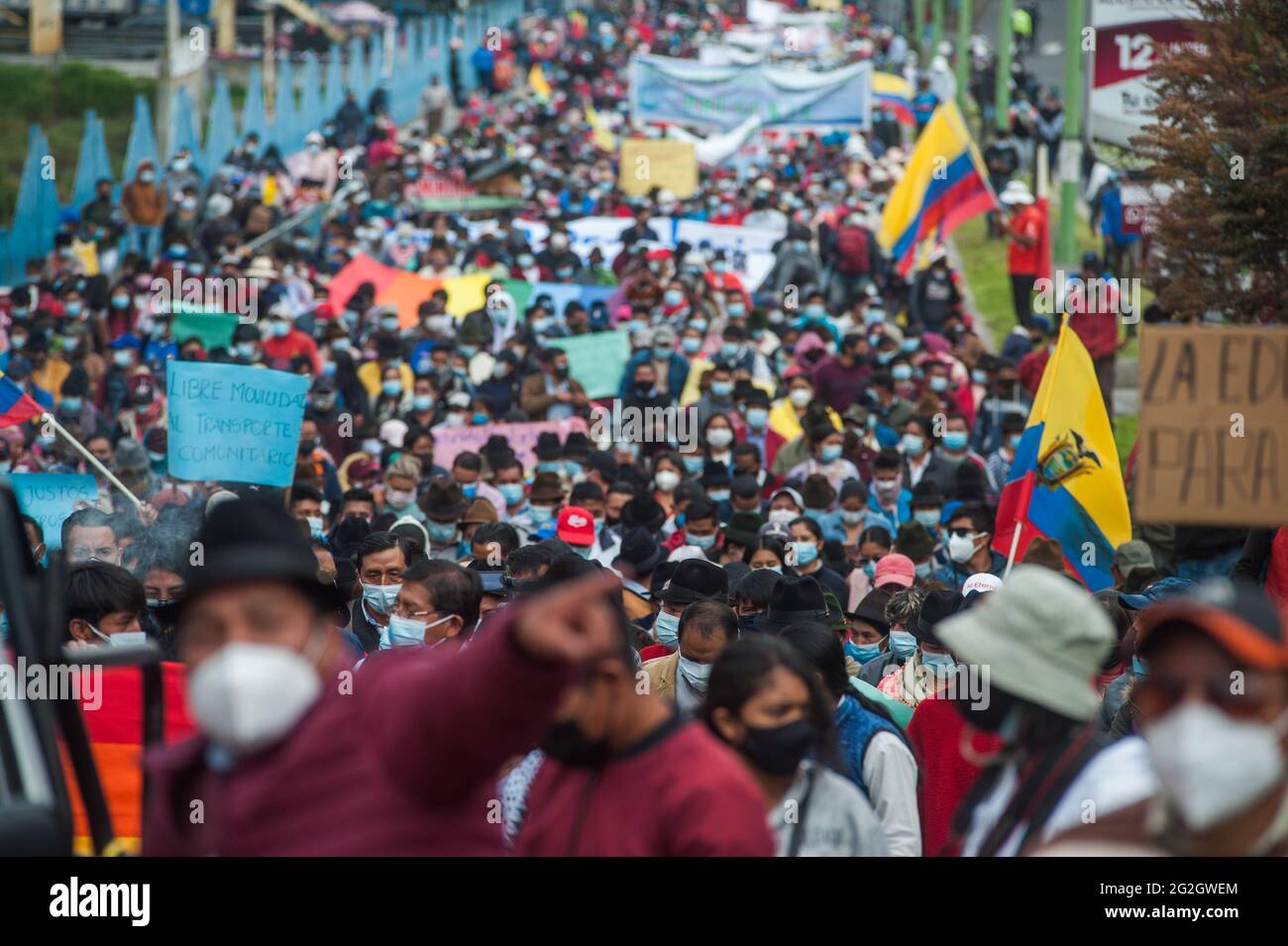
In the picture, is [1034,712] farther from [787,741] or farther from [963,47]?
[963,47]

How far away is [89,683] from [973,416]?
10497 millimetres

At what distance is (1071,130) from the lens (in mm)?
19172

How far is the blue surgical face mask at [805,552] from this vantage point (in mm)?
10422

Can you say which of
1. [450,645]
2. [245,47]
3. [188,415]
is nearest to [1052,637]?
[450,645]

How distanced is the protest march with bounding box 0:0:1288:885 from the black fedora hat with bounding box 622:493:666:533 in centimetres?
7

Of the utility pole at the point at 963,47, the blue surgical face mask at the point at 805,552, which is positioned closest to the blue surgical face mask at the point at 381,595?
the blue surgical face mask at the point at 805,552

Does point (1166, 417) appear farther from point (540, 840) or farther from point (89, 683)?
point (89, 683)

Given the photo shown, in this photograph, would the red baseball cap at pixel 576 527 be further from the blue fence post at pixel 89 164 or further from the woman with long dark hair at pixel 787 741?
the blue fence post at pixel 89 164

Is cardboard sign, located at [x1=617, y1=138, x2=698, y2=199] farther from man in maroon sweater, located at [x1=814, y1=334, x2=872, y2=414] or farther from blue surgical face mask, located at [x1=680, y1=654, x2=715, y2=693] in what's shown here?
blue surgical face mask, located at [x1=680, y1=654, x2=715, y2=693]

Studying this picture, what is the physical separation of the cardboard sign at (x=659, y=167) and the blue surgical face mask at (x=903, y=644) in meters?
21.1

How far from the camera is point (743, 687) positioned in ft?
14.3

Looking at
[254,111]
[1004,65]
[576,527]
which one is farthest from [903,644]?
[254,111]

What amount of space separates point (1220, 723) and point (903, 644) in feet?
16.5

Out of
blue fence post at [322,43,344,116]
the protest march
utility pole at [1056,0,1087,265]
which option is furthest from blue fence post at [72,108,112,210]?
utility pole at [1056,0,1087,265]
